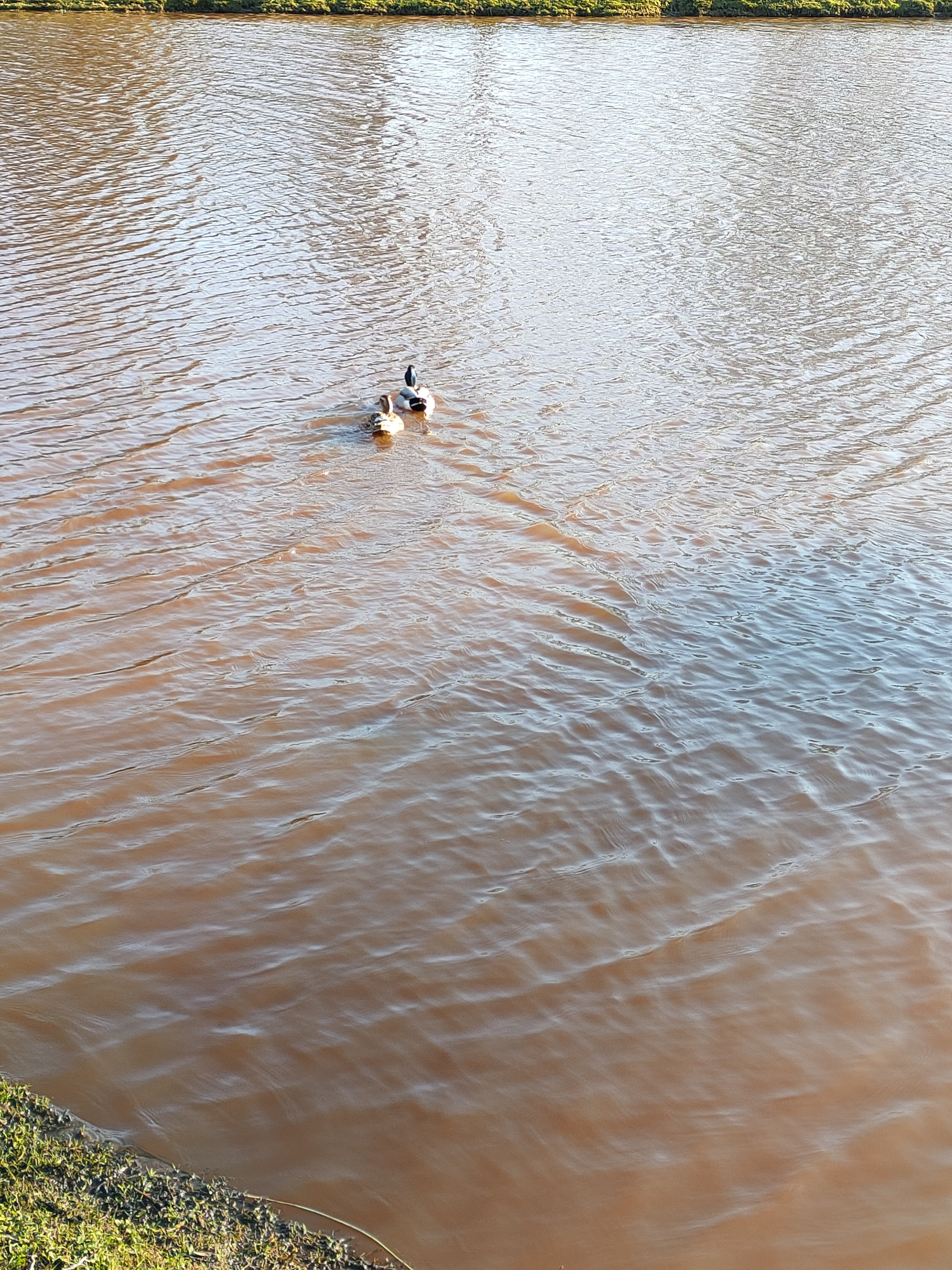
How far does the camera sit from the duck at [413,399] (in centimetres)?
1076

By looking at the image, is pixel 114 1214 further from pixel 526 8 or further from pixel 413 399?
pixel 526 8

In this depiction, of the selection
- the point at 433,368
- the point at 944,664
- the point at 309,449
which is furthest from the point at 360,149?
the point at 944,664

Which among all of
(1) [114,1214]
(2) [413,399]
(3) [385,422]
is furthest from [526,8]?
(1) [114,1214]

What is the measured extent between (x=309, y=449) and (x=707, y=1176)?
742 cm

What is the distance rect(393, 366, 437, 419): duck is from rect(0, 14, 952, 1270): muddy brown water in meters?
0.34

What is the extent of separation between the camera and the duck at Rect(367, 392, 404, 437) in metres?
10.3

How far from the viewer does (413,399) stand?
423 inches

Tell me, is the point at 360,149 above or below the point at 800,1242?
above

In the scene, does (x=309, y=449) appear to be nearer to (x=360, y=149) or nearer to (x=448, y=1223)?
(x=448, y=1223)

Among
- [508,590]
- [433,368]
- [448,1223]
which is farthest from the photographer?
[433,368]

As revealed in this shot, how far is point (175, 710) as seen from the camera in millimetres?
6781

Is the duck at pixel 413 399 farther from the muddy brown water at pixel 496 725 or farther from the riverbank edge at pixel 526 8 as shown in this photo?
the riverbank edge at pixel 526 8

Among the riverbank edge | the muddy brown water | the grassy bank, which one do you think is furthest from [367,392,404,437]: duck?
the riverbank edge

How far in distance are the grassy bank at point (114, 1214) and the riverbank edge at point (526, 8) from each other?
3662 cm
